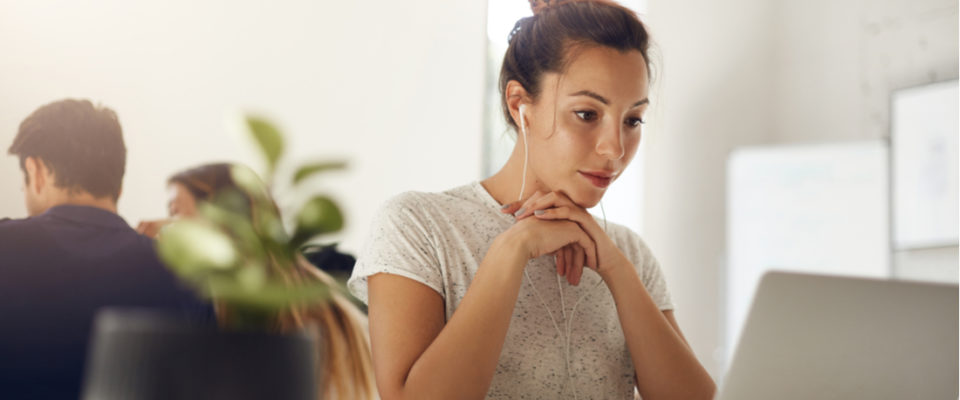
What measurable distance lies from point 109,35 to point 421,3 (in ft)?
2.76

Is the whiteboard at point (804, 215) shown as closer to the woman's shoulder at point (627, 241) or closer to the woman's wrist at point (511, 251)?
the woman's shoulder at point (627, 241)

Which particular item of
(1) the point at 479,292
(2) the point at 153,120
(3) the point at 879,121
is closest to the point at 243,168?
(2) the point at 153,120

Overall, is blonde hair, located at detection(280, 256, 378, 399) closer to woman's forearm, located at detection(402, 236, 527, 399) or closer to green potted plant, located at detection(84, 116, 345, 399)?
woman's forearm, located at detection(402, 236, 527, 399)

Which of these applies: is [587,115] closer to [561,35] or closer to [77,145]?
[561,35]

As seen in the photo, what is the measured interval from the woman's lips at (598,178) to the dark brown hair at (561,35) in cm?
17

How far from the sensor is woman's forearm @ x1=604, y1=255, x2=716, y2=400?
4.21 ft

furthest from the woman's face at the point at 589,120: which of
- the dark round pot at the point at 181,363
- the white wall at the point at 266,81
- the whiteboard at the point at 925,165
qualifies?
the whiteboard at the point at 925,165

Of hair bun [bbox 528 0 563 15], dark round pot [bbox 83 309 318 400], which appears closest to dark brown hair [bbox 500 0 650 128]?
hair bun [bbox 528 0 563 15]

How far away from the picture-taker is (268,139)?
0.58m

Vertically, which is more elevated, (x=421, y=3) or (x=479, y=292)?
(x=421, y=3)

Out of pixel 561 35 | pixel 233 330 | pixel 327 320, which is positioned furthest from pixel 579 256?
pixel 233 330

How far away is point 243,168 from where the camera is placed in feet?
4.93

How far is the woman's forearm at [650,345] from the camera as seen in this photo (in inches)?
50.5

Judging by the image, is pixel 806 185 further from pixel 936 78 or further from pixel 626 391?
pixel 626 391
